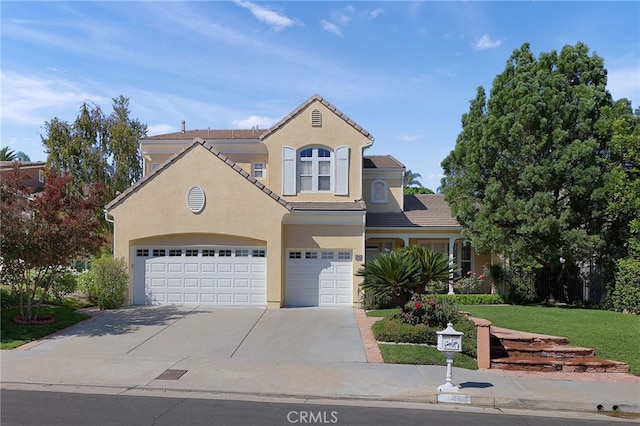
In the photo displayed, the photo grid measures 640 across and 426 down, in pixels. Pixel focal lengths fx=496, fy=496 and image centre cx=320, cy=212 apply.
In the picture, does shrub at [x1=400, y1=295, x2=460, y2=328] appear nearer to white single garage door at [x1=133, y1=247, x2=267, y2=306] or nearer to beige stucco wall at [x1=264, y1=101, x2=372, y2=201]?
white single garage door at [x1=133, y1=247, x2=267, y2=306]

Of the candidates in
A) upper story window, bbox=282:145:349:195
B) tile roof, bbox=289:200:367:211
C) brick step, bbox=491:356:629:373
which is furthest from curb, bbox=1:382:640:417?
upper story window, bbox=282:145:349:195

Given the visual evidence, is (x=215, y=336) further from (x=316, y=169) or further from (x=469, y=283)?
(x=469, y=283)

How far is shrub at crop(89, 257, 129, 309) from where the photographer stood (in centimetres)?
1670

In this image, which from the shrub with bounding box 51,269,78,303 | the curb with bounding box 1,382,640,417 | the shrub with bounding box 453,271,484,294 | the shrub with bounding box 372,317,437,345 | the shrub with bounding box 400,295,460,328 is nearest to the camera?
the curb with bounding box 1,382,640,417

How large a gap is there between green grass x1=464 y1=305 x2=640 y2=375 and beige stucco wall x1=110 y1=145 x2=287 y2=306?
7.23 m

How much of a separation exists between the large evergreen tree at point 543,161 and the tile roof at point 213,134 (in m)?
10.1

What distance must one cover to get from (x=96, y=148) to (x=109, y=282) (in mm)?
12334

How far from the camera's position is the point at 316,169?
20016mm

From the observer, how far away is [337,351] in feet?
38.8

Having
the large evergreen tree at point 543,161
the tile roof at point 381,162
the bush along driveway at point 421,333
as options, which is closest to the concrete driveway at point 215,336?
the bush along driveway at point 421,333

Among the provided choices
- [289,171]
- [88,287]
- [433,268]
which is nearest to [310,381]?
[433,268]

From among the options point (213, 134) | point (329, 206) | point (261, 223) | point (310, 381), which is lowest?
point (310, 381)

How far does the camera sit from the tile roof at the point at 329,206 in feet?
59.8

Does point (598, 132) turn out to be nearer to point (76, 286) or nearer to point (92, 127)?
point (76, 286)
